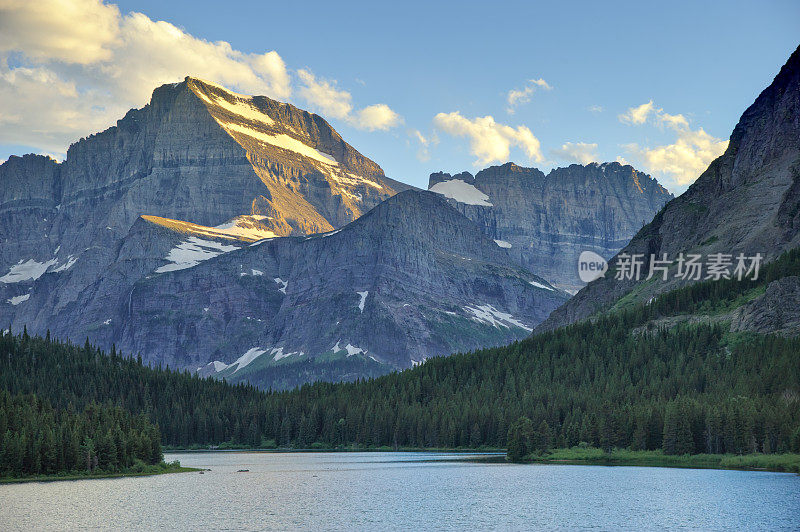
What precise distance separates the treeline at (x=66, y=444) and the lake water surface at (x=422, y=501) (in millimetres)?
6832

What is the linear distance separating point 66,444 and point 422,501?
69.1 metres

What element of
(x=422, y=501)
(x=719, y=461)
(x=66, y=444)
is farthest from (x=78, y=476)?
(x=719, y=461)

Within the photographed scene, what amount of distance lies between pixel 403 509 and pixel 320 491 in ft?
87.6

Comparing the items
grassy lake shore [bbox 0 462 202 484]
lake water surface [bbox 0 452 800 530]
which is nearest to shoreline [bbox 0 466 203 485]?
grassy lake shore [bbox 0 462 202 484]

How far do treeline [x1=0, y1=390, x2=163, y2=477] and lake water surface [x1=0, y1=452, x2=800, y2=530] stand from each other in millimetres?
6832

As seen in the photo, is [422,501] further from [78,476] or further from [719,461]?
[719,461]

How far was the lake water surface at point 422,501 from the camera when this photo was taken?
114125mm

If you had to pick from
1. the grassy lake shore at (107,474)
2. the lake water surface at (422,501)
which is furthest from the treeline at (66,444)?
the lake water surface at (422,501)

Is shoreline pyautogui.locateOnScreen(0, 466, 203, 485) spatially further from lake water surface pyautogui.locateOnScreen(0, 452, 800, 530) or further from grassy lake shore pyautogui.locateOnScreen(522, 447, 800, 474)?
grassy lake shore pyautogui.locateOnScreen(522, 447, 800, 474)

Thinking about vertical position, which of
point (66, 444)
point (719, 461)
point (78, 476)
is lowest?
point (78, 476)

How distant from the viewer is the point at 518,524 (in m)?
113

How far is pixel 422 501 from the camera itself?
136m

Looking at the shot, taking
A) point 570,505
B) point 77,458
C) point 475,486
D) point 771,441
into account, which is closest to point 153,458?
point 77,458

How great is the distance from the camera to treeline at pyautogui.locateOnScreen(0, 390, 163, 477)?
6398 inches
